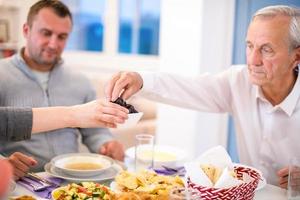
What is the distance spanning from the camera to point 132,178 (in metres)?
1.11

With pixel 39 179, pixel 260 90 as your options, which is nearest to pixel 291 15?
pixel 260 90

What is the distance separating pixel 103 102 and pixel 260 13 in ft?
2.46

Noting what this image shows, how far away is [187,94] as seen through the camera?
183 cm

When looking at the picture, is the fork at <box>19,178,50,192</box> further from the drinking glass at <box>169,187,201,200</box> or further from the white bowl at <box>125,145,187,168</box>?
the drinking glass at <box>169,187,201,200</box>

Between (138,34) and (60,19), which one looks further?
(138,34)

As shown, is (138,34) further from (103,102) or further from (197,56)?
(103,102)

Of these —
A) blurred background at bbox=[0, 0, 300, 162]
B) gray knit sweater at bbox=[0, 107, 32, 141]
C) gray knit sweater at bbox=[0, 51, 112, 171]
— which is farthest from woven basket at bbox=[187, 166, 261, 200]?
blurred background at bbox=[0, 0, 300, 162]

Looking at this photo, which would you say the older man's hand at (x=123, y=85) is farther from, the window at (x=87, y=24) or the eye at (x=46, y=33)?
the window at (x=87, y=24)

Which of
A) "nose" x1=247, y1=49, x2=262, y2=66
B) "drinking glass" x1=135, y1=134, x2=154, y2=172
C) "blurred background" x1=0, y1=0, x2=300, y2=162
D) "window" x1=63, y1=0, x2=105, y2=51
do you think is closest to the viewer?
"drinking glass" x1=135, y1=134, x2=154, y2=172

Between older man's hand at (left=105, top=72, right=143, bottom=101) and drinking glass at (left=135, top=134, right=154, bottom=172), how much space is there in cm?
17

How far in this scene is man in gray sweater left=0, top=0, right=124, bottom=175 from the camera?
5.83 feet

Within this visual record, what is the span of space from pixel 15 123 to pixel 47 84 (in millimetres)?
678

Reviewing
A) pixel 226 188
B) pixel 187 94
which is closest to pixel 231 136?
pixel 187 94

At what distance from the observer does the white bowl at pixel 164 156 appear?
4.71 feet
